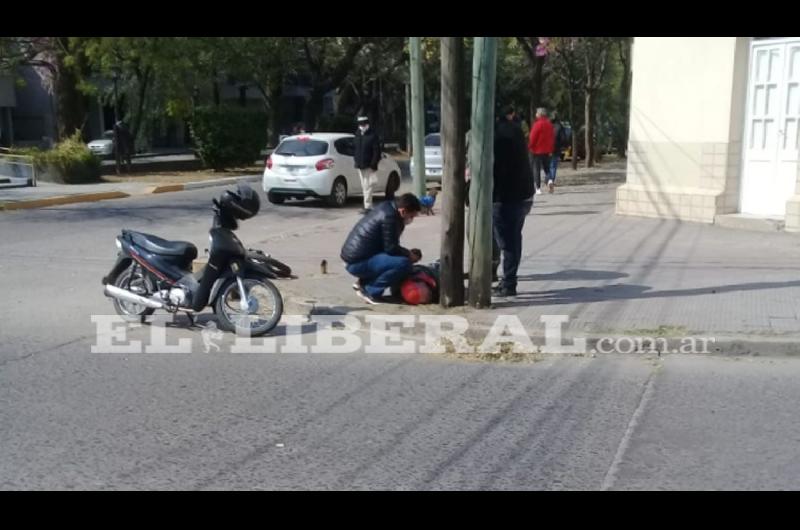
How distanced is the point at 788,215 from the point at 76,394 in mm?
10211

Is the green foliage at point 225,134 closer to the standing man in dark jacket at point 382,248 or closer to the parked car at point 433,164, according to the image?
the parked car at point 433,164

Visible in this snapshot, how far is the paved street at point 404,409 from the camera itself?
4449mm

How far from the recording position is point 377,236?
8.10 metres

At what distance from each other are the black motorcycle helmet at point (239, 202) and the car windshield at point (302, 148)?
1061cm

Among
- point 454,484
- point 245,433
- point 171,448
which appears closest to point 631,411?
point 454,484

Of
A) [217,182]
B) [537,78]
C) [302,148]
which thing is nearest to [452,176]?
[302,148]

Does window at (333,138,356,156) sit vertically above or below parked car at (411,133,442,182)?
above

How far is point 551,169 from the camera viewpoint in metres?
18.4

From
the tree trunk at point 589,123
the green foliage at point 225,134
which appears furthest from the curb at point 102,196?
the tree trunk at point 589,123

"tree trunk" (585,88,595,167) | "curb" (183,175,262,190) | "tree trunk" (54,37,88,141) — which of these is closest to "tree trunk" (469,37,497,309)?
"curb" (183,175,262,190)

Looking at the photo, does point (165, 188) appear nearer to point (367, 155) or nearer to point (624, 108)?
point (367, 155)

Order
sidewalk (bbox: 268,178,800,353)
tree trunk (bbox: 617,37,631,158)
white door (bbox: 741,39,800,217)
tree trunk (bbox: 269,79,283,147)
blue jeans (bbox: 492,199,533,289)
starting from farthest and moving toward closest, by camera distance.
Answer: tree trunk (bbox: 269,79,283,147) → tree trunk (bbox: 617,37,631,158) → white door (bbox: 741,39,800,217) → blue jeans (bbox: 492,199,533,289) → sidewalk (bbox: 268,178,800,353)

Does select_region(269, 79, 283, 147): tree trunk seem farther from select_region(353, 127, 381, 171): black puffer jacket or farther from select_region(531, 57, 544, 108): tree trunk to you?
select_region(353, 127, 381, 171): black puffer jacket

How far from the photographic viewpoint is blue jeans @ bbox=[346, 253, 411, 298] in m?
8.05
